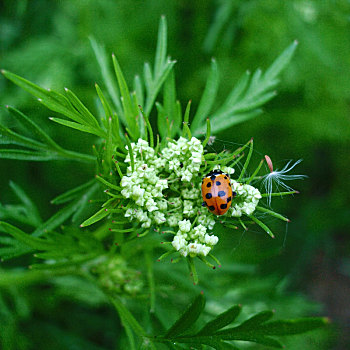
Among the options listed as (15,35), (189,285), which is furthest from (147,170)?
(15,35)

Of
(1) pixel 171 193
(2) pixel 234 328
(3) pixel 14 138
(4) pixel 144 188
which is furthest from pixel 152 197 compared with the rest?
(3) pixel 14 138

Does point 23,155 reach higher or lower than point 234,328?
higher

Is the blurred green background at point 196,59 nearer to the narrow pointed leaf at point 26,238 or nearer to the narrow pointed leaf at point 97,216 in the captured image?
the narrow pointed leaf at point 26,238

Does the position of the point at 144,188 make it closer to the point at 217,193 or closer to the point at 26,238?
the point at 217,193

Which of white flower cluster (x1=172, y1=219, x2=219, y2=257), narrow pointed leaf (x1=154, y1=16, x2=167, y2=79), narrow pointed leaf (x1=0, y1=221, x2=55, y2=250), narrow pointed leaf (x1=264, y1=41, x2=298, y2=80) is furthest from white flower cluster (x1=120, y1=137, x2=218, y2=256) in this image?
narrow pointed leaf (x1=264, y1=41, x2=298, y2=80)

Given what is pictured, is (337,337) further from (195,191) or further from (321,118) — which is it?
(195,191)

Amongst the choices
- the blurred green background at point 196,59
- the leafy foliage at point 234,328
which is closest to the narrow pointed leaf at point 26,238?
the leafy foliage at point 234,328

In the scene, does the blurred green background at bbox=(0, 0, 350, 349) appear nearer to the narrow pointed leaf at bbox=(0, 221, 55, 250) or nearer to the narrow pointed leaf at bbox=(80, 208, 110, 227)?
the narrow pointed leaf at bbox=(0, 221, 55, 250)
